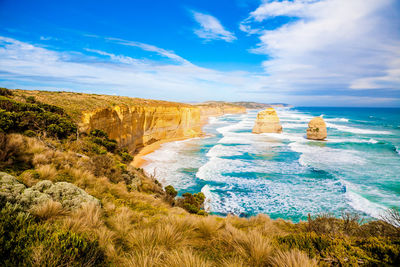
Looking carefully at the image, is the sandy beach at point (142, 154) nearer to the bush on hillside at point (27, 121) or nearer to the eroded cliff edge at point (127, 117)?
the eroded cliff edge at point (127, 117)

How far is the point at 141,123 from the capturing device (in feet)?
92.6

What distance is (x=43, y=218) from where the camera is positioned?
11.0 feet

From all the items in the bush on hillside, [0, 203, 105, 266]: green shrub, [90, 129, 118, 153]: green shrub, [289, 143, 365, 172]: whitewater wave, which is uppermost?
the bush on hillside

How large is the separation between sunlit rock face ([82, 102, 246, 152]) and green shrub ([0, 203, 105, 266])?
45.1 ft

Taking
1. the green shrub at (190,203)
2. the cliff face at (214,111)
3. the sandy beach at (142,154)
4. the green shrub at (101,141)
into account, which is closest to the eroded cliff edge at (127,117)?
the green shrub at (101,141)

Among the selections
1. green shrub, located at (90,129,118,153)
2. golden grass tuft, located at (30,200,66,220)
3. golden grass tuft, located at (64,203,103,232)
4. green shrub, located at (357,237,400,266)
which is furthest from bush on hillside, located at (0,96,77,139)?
green shrub, located at (357,237,400,266)

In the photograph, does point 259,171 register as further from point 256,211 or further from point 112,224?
point 112,224

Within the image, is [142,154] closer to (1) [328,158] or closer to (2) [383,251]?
(1) [328,158]

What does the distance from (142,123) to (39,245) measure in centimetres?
2716

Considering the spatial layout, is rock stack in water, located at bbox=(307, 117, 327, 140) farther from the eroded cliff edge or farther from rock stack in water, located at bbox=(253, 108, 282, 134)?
the eroded cliff edge

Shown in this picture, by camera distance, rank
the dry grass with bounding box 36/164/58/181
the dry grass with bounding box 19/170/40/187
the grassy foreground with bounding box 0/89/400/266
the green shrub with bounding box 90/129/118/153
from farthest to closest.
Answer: the green shrub with bounding box 90/129/118/153, the dry grass with bounding box 36/164/58/181, the dry grass with bounding box 19/170/40/187, the grassy foreground with bounding box 0/89/400/266

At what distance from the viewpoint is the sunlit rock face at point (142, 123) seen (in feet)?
62.3

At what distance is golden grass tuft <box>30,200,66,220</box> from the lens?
331 cm

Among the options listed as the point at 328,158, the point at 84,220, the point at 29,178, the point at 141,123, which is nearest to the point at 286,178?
the point at 328,158
